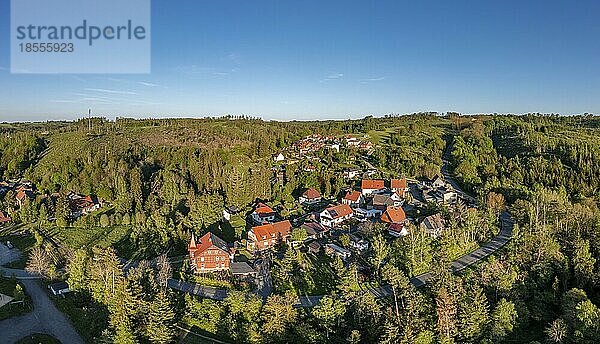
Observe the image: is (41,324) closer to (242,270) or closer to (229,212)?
(242,270)

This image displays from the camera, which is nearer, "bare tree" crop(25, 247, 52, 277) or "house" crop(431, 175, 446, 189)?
"bare tree" crop(25, 247, 52, 277)

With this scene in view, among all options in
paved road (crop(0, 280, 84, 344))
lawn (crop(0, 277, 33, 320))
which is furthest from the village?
lawn (crop(0, 277, 33, 320))

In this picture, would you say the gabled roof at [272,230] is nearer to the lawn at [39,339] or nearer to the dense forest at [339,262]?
the dense forest at [339,262]

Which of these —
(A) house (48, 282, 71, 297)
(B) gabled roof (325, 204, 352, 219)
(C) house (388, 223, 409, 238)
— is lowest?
(A) house (48, 282, 71, 297)

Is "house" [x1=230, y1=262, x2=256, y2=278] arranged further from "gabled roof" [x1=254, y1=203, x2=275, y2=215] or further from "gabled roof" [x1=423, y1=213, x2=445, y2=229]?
"gabled roof" [x1=423, y1=213, x2=445, y2=229]

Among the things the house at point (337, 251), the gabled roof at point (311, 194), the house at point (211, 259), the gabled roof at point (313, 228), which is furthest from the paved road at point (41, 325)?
the gabled roof at point (311, 194)

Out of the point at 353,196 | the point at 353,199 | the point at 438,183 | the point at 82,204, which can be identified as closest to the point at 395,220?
the point at 353,199

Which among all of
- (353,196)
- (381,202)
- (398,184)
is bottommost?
(381,202)

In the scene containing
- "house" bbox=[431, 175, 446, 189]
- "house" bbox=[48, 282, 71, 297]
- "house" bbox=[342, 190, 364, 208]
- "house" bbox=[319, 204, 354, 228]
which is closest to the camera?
"house" bbox=[48, 282, 71, 297]
